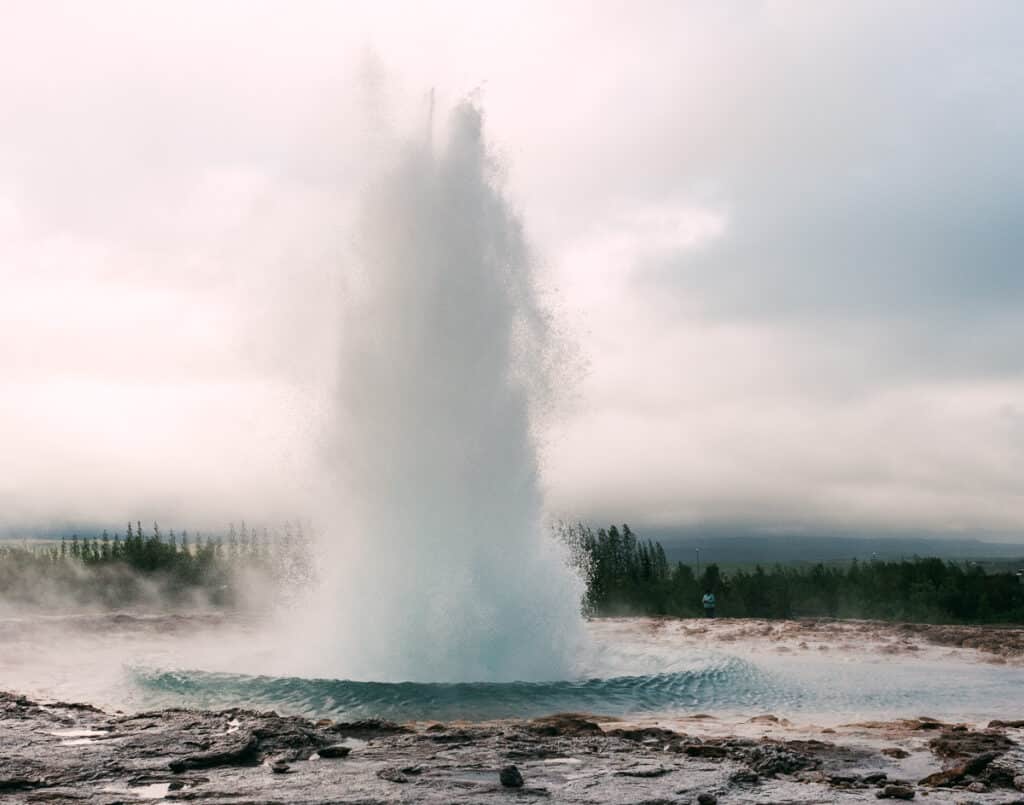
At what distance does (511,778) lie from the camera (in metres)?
8.66

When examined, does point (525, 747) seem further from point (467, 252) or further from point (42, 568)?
point (42, 568)

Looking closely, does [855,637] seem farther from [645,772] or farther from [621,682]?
[645,772]

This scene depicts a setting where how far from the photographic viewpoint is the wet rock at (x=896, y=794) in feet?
27.3

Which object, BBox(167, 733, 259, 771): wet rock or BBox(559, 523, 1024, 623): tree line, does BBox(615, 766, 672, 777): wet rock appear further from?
BBox(559, 523, 1024, 623): tree line

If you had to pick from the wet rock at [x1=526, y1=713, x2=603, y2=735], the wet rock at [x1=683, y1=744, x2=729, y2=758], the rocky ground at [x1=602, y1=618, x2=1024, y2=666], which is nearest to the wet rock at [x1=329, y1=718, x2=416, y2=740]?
the wet rock at [x1=526, y1=713, x2=603, y2=735]

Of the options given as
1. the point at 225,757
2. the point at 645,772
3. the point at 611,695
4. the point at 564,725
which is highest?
the point at 225,757

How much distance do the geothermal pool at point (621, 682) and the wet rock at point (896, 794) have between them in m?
5.71

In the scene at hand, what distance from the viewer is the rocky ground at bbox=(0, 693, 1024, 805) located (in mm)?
8445

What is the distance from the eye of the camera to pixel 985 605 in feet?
116

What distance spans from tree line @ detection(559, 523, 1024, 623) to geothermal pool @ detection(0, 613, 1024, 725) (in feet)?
27.0

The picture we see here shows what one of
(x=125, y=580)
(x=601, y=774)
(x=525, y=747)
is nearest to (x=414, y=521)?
(x=525, y=747)

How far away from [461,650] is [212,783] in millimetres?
8889

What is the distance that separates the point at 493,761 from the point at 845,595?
35.0 meters

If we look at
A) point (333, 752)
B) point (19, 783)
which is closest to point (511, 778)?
point (333, 752)
